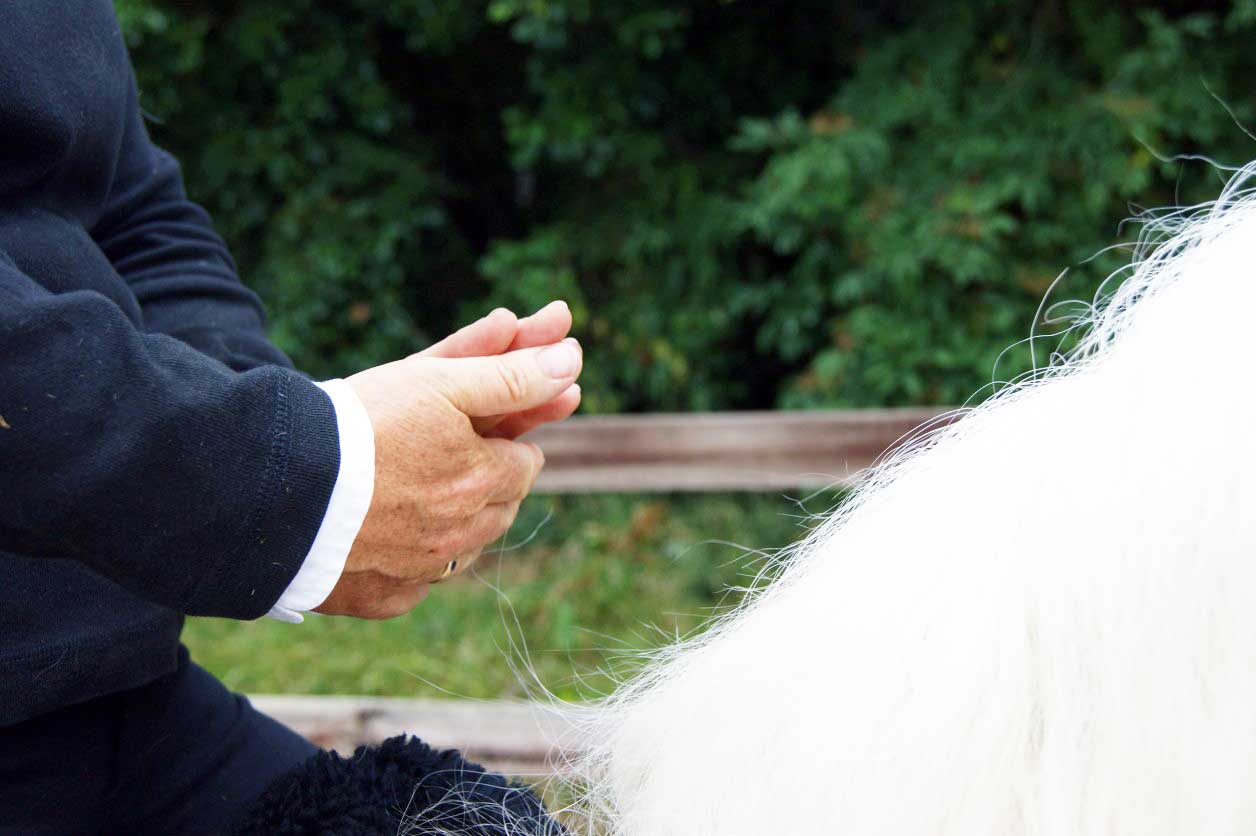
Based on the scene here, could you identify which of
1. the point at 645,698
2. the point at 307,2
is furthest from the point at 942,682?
the point at 307,2

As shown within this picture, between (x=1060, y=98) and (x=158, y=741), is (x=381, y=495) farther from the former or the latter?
(x=1060, y=98)

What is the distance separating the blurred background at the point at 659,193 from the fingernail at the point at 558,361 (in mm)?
2299

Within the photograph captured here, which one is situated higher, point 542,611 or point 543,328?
point 543,328

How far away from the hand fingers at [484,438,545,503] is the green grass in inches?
76.8

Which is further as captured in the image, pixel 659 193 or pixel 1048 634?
pixel 659 193

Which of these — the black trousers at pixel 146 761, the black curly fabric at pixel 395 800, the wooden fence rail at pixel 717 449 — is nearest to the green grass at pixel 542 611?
the wooden fence rail at pixel 717 449

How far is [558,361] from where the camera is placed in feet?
2.83

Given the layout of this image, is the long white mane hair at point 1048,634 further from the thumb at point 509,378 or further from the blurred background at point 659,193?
the blurred background at point 659,193

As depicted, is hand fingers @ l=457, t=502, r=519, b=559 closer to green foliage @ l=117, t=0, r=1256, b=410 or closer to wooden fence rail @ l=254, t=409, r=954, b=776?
wooden fence rail @ l=254, t=409, r=954, b=776

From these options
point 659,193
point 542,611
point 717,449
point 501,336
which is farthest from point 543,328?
point 659,193

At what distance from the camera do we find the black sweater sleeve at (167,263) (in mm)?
1071

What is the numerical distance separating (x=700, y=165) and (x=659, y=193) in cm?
22

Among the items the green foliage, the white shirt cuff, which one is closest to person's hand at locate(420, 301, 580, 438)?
the white shirt cuff

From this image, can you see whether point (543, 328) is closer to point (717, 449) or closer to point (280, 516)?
point (280, 516)
